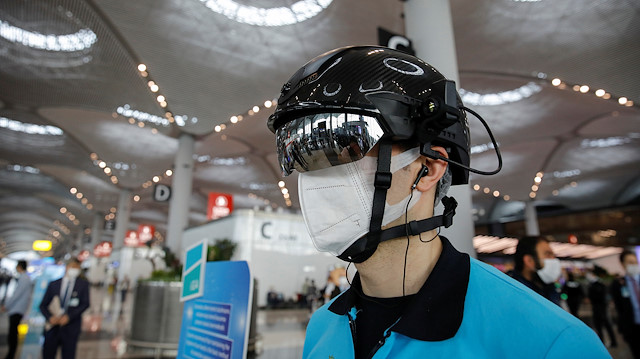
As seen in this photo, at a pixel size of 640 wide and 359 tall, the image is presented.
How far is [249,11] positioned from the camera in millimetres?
11773

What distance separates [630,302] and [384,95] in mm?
7040

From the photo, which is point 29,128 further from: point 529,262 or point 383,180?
point 383,180

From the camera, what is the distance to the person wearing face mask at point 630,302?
564 cm

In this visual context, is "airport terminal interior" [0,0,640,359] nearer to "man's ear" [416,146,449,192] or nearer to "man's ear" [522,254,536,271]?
"man's ear" [522,254,536,271]

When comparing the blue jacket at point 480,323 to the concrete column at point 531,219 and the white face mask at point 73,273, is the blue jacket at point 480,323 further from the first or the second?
the concrete column at point 531,219

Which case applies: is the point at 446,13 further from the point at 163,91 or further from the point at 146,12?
the point at 163,91

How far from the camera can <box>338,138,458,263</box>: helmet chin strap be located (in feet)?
3.33

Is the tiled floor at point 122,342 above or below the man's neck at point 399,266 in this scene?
below

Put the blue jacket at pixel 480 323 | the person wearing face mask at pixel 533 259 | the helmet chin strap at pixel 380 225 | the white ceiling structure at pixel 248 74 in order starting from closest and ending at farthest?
1. the blue jacket at pixel 480 323
2. the helmet chin strap at pixel 380 225
3. the person wearing face mask at pixel 533 259
4. the white ceiling structure at pixel 248 74

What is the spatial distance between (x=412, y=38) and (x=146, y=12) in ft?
32.0

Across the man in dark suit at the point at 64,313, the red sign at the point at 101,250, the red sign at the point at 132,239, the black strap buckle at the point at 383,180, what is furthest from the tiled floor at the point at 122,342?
the red sign at the point at 101,250

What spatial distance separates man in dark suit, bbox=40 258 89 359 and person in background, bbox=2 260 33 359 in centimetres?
164

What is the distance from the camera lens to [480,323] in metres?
0.90

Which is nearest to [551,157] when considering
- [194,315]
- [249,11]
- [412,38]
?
[249,11]
